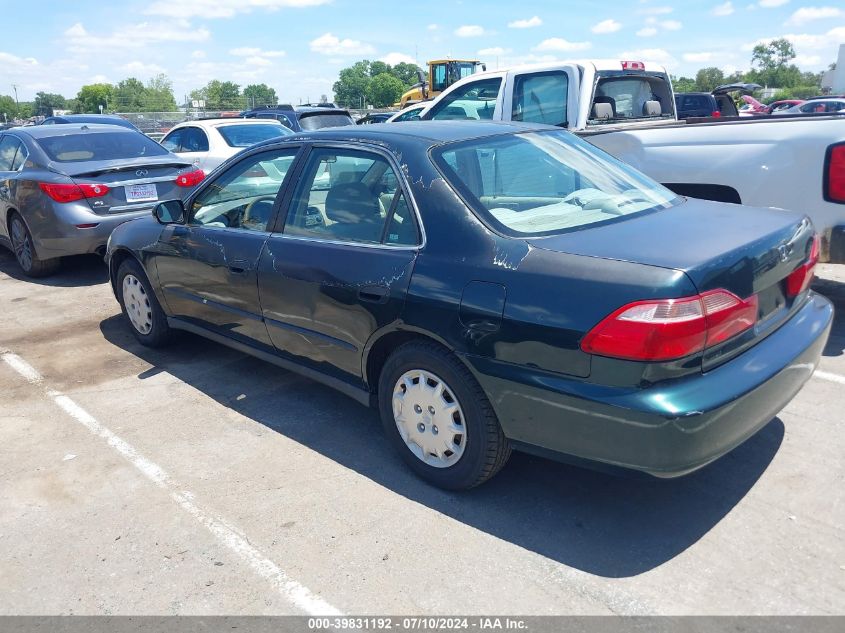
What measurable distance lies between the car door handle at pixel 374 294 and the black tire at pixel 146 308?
2.43 meters

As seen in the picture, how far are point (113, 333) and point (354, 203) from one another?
338 cm

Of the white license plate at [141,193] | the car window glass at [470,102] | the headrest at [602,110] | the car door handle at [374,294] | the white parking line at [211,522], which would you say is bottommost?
the white parking line at [211,522]

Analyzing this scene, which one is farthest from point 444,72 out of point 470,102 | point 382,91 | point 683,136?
point 382,91

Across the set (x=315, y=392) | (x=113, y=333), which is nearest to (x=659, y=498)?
(x=315, y=392)

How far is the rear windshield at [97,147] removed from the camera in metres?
7.68

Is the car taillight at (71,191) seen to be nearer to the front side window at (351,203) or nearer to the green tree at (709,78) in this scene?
the front side window at (351,203)

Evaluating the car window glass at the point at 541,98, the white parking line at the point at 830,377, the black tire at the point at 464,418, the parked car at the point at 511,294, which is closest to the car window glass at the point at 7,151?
the parked car at the point at 511,294

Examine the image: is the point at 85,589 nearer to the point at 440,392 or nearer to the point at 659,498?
the point at 440,392

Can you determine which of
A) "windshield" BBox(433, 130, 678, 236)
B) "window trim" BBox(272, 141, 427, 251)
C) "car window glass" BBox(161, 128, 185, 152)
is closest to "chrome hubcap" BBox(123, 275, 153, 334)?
"window trim" BBox(272, 141, 427, 251)

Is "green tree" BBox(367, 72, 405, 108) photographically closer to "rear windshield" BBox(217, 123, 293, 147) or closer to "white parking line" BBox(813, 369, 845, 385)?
A: "rear windshield" BBox(217, 123, 293, 147)

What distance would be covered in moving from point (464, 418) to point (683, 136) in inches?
137

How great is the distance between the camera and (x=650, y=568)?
9.13 ft

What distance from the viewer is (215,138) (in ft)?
34.1

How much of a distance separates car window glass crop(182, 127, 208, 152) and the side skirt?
236 inches
